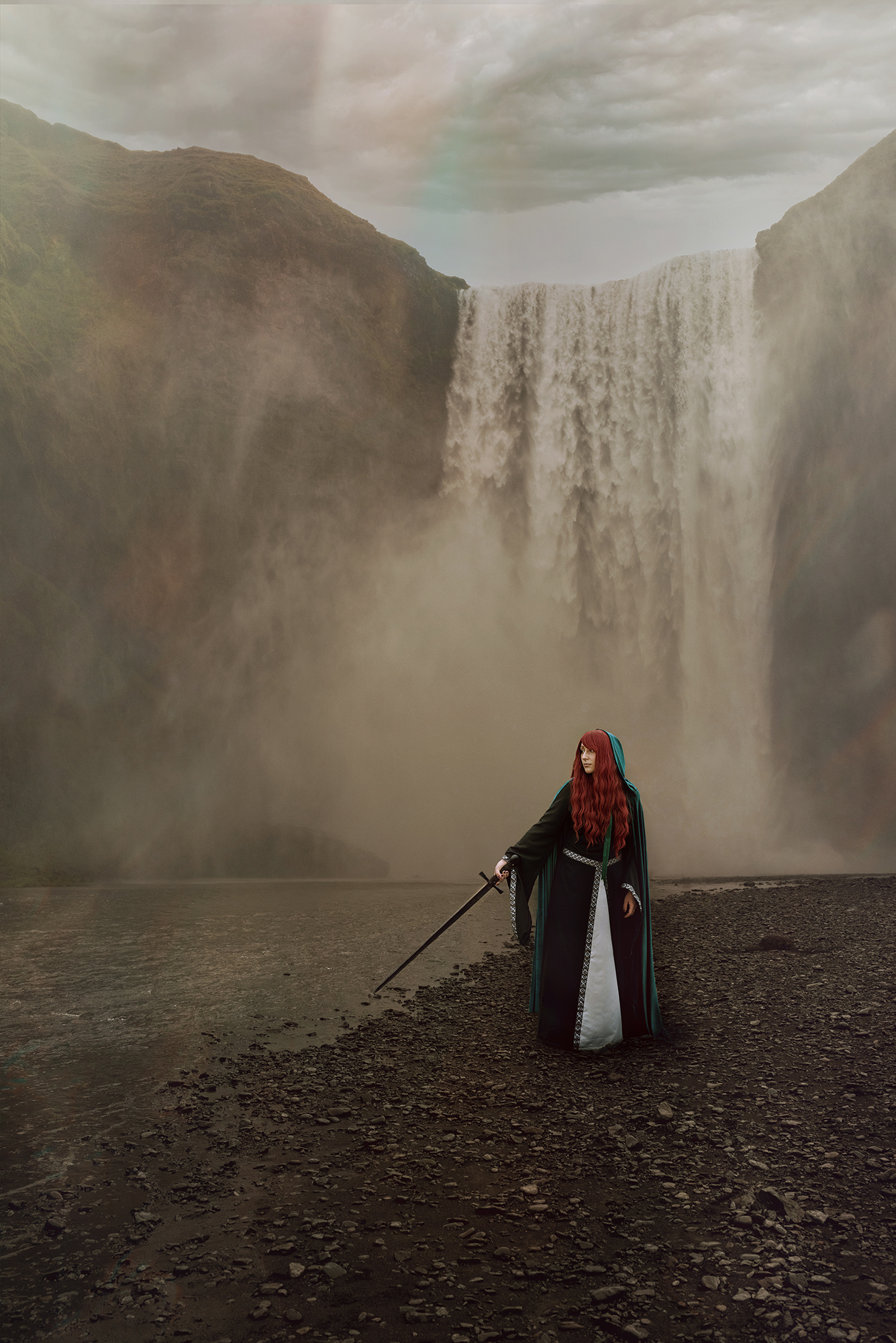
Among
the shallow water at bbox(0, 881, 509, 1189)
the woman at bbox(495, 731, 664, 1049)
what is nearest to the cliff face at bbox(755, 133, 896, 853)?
the shallow water at bbox(0, 881, 509, 1189)

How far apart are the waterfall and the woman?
1603 centimetres

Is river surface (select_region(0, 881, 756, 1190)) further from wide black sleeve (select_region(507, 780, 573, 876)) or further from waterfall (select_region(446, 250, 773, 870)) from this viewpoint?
waterfall (select_region(446, 250, 773, 870))

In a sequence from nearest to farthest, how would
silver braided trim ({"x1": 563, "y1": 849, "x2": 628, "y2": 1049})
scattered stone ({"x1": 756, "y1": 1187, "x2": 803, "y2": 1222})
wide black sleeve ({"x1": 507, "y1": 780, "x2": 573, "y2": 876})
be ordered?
1. scattered stone ({"x1": 756, "y1": 1187, "x2": 803, "y2": 1222})
2. silver braided trim ({"x1": 563, "y1": 849, "x2": 628, "y2": 1049})
3. wide black sleeve ({"x1": 507, "y1": 780, "x2": 573, "y2": 876})

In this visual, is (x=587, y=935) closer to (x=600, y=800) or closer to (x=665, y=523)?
(x=600, y=800)

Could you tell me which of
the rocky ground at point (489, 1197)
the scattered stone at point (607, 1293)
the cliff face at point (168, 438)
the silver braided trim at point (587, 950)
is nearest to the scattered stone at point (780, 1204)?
the rocky ground at point (489, 1197)

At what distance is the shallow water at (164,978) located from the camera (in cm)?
598

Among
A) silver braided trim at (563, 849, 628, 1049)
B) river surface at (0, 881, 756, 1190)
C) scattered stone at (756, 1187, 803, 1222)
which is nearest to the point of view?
scattered stone at (756, 1187, 803, 1222)

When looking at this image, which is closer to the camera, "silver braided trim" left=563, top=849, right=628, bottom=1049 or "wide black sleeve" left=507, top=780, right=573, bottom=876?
"silver braided trim" left=563, top=849, right=628, bottom=1049

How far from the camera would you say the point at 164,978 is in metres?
9.59

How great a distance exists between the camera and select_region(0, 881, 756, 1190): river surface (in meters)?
5.95

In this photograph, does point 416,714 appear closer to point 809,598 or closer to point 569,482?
point 569,482

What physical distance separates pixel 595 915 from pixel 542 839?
0.66 metres

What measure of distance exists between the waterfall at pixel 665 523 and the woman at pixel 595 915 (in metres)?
16.0

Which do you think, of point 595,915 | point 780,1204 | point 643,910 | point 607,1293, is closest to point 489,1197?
point 607,1293
